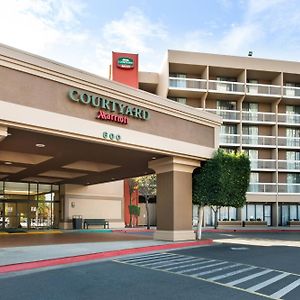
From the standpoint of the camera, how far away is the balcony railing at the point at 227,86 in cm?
4809

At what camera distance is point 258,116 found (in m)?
49.6

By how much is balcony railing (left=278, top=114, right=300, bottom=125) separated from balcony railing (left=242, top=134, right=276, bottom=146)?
258cm

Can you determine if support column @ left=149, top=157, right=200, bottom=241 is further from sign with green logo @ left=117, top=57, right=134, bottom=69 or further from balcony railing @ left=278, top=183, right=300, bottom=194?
balcony railing @ left=278, top=183, right=300, bottom=194

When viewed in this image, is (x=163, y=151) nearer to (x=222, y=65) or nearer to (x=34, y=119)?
(x=34, y=119)

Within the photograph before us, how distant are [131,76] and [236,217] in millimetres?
20349

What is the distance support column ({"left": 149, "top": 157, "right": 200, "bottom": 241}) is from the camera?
2139 cm

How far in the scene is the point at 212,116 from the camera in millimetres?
23438

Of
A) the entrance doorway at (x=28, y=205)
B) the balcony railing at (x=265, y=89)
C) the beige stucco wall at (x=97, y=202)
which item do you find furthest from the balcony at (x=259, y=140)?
the entrance doorway at (x=28, y=205)

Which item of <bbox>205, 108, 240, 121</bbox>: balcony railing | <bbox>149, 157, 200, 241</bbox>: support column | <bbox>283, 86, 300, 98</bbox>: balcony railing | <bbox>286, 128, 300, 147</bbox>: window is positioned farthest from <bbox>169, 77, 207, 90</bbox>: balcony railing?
<bbox>149, 157, 200, 241</bbox>: support column

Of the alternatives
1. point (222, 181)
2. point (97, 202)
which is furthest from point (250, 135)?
point (222, 181)

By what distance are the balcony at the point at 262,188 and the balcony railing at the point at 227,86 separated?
10992 millimetres

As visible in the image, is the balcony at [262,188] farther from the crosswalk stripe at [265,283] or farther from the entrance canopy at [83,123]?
the crosswalk stripe at [265,283]

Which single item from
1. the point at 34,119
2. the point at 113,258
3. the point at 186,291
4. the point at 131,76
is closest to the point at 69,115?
the point at 34,119

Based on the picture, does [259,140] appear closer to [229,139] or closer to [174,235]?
[229,139]
